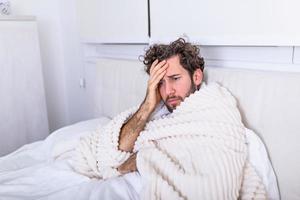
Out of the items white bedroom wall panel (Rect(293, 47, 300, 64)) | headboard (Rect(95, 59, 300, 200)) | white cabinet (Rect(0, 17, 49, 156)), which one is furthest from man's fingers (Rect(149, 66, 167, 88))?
white cabinet (Rect(0, 17, 49, 156))

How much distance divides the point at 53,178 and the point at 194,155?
646 mm

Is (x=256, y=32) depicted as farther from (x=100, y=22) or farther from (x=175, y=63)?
(x=100, y=22)

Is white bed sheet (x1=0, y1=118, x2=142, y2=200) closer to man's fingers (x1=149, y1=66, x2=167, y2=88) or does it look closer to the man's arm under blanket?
the man's arm under blanket

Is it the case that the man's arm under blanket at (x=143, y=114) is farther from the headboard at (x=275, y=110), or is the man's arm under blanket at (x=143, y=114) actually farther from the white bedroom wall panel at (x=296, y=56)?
the white bedroom wall panel at (x=296, y=56)

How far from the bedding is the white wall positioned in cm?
120

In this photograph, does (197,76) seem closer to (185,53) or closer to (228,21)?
(185,53)

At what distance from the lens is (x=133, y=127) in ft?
4.84

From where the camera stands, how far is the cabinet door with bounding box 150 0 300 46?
118 centimetres

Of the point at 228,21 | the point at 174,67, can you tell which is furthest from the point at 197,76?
the point at 228,21

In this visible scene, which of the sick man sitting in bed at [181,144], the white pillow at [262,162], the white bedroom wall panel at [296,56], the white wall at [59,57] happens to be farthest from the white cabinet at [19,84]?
the white bedroom wall panel at [296,56]

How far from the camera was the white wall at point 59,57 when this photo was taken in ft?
8.65

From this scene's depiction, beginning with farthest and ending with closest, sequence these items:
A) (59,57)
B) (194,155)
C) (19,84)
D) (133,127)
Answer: (59,57), (19,84), (133,127), (194,155)

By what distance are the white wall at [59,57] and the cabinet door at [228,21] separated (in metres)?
1.18

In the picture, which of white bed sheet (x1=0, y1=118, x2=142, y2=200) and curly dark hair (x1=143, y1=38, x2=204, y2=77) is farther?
curly dark hair (x1=143, y1=38, x2=204, y2=77)
